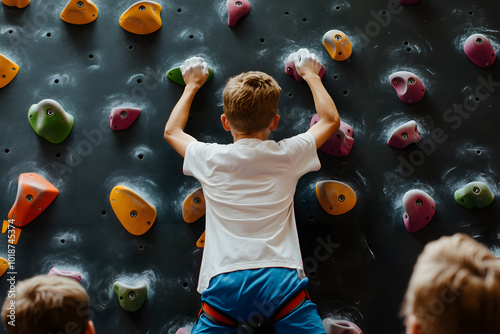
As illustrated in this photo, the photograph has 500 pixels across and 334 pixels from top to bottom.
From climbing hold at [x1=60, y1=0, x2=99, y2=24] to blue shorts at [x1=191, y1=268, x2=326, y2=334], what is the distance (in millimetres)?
1450

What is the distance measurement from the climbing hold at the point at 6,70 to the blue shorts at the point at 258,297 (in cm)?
145

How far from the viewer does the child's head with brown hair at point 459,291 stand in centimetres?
116

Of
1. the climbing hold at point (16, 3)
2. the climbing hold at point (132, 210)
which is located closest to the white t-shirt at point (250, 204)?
the climbing hold at point (132, 210)

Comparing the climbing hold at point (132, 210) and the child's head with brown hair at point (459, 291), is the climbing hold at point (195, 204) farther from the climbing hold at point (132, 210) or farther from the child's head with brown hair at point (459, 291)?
the child's head with brown hair at point (459, 291)

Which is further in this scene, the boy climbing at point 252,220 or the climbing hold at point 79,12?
the climbing hold at point 79,12

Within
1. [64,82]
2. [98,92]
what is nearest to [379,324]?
[98,92]

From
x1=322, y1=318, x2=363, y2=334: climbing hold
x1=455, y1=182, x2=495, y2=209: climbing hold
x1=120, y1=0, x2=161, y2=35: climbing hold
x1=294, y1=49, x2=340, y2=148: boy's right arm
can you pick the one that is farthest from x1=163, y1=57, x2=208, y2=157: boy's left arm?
x1=455, y1=182, x2=495, y2=209: climbing hold

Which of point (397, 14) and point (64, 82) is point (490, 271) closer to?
point (397, 14)

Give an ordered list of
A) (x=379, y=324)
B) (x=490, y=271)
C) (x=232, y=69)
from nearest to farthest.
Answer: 1. (x=490, y=271)
2. (x=379, y=324)
3. (x=232, y=69)

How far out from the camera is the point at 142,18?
2.21 meters

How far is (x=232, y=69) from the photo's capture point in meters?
2.22

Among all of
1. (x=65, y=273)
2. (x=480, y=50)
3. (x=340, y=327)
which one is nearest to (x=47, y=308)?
(x=65, y=273)

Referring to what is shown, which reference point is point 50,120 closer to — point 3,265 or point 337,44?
point 3,265

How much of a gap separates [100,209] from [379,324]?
1373 millimetres
